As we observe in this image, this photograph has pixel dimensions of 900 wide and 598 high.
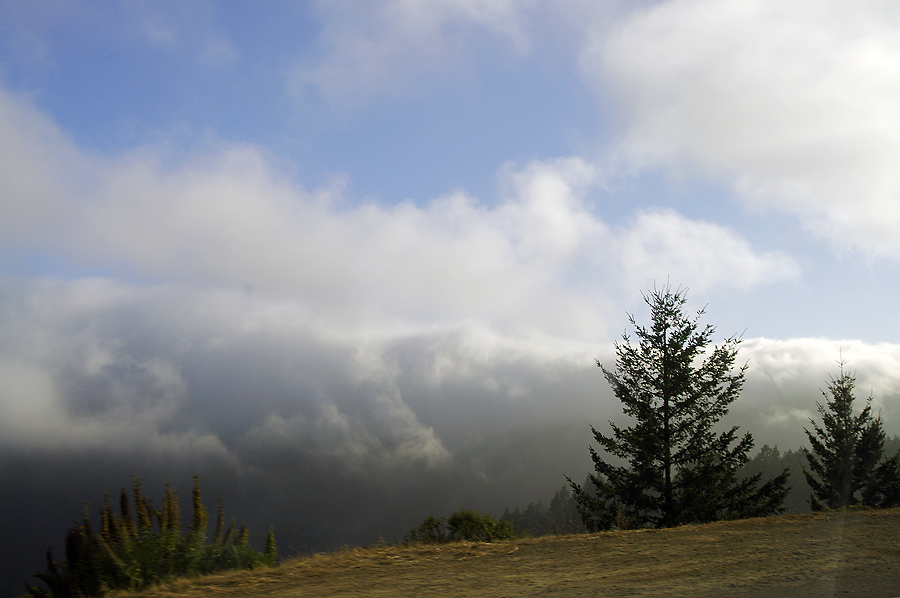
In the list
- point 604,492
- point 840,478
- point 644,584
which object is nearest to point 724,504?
point 604,492

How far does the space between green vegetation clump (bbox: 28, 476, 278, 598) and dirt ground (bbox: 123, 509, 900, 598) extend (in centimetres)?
79

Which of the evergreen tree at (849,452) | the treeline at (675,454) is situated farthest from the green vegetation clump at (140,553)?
the evergreen tree at (849,452)

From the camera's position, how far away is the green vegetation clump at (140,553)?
831 centimetres

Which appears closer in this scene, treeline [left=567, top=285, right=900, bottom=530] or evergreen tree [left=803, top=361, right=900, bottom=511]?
treeline [left=567, top=285, right=900, bottom=530]

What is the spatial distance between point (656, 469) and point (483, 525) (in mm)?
14434

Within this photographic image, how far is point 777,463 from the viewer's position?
9619 cm

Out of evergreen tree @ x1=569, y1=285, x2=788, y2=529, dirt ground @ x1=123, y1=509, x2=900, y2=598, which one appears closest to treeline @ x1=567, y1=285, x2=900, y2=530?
evergreen tree @ x1=569, y1=285, x2=788, y2=529

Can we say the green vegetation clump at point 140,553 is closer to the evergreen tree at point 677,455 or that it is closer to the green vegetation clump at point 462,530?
the green vegetation clump at point 462,530

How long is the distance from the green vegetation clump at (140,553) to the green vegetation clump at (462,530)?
3.06 meters

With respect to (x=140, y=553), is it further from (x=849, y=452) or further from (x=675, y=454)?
(x=849, y=452)

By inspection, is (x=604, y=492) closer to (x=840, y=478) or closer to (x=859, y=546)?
(x=859, y=546)

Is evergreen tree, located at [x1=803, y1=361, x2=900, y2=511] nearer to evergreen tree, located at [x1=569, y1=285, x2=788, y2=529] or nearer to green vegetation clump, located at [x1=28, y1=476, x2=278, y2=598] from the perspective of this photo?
evergreen tree, located at [x1=569, y1=285, x2=788, y2=529]

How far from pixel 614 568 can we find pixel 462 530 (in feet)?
15.0

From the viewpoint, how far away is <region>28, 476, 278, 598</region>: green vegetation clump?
831 centimetres
